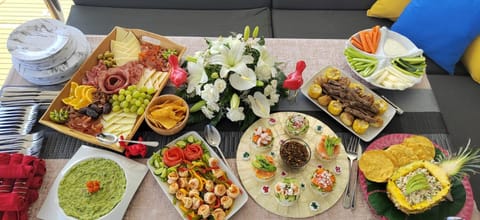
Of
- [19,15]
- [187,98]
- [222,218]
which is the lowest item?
[19,15]

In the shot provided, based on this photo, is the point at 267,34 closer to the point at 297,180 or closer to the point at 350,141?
the point at 350,141

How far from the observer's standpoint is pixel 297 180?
1130mm

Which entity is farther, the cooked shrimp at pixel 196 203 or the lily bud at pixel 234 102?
the lily bud at pixel 234 102

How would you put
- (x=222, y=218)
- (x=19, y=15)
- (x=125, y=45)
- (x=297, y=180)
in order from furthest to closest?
1. (x=19, y=15)
2. (x=125, y=45)
3. (x=297, y=180)
4. (x=222, y=218)

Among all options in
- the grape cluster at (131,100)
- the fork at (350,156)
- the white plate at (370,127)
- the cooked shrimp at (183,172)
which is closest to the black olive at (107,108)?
the grape cluster at (131,100)

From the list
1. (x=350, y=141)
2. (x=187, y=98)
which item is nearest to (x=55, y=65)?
(x=187, y=98)

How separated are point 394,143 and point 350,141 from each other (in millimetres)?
150

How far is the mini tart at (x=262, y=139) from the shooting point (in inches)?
45.7

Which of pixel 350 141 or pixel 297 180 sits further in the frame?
pixel 350 141

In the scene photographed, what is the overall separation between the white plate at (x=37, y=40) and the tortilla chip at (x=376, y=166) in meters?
1.11

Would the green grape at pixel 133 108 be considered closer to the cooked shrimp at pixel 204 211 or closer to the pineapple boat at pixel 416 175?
the cooked shrimp at pixel 204 211

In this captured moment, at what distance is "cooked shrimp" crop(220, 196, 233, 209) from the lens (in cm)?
103

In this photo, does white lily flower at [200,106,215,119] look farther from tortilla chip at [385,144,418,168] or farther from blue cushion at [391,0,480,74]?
blue cushion at [391,0,480,74]

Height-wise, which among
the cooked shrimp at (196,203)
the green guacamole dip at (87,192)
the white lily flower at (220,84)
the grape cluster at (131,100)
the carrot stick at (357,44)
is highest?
the white lily flower at (220,84)
